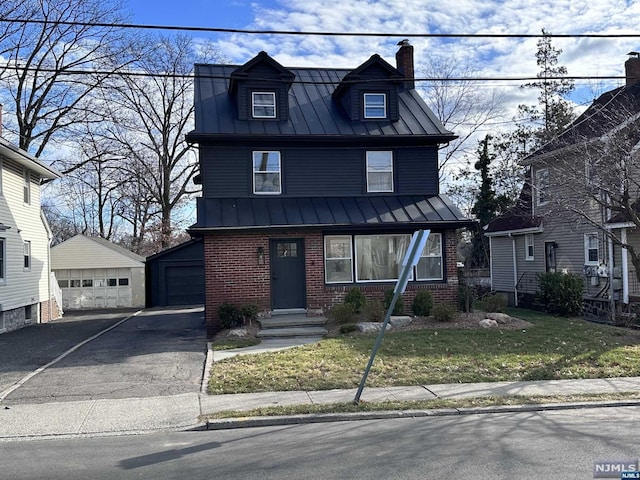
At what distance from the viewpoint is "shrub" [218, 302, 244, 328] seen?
1573cm

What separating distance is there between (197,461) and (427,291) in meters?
12.1

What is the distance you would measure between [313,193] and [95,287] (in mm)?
16400

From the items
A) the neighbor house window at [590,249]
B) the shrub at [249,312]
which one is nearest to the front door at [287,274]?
the shrub at [249,312]

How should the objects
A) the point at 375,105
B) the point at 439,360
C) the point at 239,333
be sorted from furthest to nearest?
the point at 375,105, the point at 239,333, the point at 439,360

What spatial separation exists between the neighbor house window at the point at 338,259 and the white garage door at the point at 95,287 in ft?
52.8

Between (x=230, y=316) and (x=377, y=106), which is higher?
(x=377, y=106)

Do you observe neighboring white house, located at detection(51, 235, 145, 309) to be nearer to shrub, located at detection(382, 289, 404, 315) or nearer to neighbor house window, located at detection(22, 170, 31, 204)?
neighbor house window, located at detection(22, 170, 31, 204)

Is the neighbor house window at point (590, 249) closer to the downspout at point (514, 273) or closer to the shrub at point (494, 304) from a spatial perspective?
the downspout at point (514, 273)

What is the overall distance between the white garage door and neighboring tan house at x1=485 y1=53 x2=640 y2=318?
1908cm

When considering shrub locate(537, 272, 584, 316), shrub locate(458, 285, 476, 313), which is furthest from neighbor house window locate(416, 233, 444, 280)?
shrub locate(537, 272, 584, 316)

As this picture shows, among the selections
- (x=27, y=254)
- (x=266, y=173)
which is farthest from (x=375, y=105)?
(x=27, y=254)

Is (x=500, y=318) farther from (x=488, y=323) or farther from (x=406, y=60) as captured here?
(x=406, y=60)

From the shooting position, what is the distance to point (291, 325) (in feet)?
52.0

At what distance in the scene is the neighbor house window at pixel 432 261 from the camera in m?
18.3
